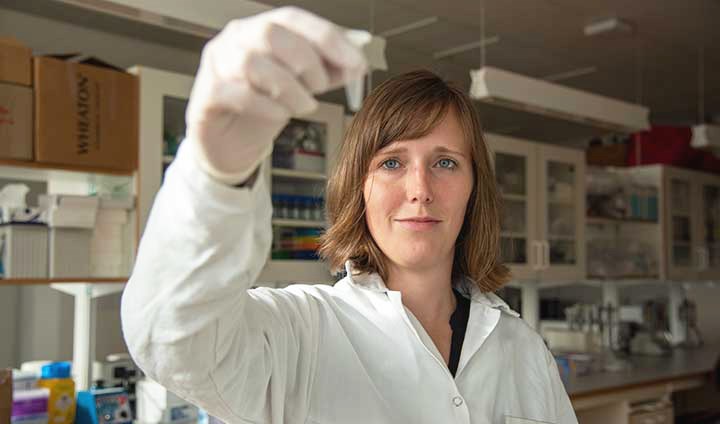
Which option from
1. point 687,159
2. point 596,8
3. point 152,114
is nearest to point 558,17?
point 596,8

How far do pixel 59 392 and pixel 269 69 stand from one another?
2205 mm

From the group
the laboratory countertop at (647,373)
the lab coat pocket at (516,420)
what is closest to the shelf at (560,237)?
the laboratory countertop at (647,373)

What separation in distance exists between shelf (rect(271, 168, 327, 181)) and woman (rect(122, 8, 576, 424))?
1.81 meters

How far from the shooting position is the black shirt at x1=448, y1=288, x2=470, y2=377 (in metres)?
1.23

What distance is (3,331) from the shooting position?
3.62 m

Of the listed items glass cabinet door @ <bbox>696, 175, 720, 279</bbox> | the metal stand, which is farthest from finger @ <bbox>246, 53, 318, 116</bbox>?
glass cabinet door @ <bbox>696, 175, 720, 279</bbox>

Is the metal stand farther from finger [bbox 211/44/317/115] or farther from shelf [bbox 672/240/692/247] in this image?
shelf [bbox 672/240/692/247]

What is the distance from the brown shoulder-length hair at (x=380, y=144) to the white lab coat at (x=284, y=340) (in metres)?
0.06

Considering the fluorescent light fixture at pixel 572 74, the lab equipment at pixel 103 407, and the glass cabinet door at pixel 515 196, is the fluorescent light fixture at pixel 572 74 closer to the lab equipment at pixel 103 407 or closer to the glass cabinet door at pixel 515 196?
the glass cabinet door at pixel 515 196

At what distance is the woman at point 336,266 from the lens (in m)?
0.59

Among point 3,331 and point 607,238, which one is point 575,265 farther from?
point 3,331

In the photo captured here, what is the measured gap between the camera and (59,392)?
7.90ft

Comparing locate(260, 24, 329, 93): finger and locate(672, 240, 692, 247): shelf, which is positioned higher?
locate(260, 24, 329, 93): finger

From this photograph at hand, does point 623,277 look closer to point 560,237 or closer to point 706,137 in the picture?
point 560,237
